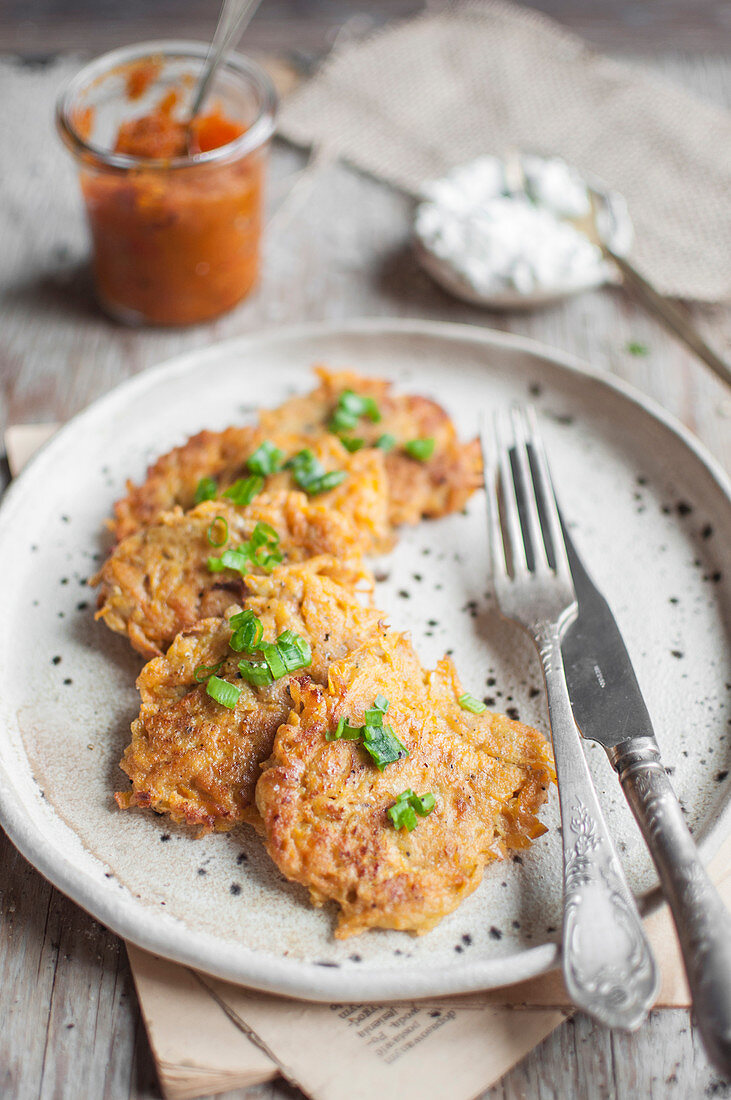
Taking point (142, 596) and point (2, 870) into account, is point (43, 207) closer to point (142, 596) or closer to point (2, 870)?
point (142, 596)

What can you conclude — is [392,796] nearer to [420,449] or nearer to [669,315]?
[420,449]

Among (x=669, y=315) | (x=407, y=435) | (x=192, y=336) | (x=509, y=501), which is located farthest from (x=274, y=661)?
(x=669, y=315)

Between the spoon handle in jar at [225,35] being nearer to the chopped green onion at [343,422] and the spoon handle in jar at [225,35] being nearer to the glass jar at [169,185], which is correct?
the glass jar at [169,185]

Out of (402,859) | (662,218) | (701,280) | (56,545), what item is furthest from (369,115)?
(402,859)

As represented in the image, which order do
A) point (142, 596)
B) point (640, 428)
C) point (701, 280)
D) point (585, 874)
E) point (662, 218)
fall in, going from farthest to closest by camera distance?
point (662, 218), point (701, 280), point (640, 428), point (142, 596), point (585, 874)

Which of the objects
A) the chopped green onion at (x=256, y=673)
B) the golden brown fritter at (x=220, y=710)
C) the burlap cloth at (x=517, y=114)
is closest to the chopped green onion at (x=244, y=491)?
the golden brown fritter at (x=220, y=710)
